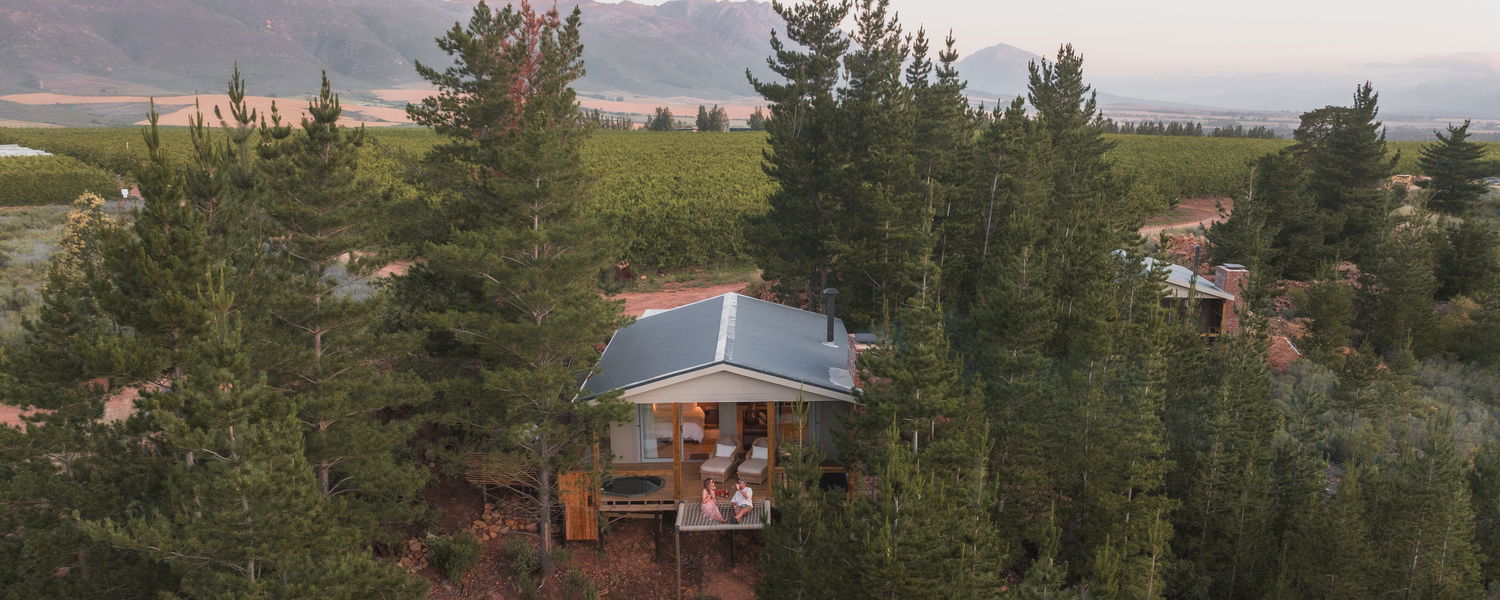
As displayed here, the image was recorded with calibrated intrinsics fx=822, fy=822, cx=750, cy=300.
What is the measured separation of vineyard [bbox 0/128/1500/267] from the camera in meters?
39.4

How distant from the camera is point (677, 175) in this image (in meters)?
56.6

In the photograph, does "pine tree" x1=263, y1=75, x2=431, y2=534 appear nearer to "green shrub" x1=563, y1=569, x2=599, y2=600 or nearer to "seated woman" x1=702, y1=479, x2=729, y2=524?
"green shrub" x1=563, y1=569, x2=599, y2=600

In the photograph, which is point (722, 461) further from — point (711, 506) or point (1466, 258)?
point (1466, 258)

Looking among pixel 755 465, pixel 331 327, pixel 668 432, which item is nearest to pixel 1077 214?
pixel 755 465

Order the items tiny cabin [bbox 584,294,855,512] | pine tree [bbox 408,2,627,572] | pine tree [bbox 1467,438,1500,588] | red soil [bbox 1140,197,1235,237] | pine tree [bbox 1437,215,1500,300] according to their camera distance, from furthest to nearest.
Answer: red soil [bbox 1140,197,1235,237] < pine tree [bbox 1437,215,1500,300] < tiny cabin [bbox 584,294,855,512] < pine tree [bbox 1467,438,1500,588] < pine tree [bbox 408,2,627,572]

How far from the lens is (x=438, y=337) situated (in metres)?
17.1

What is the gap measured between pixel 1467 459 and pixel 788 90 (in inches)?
721

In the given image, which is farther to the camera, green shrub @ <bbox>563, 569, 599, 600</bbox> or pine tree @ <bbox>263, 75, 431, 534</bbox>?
green shrub @ <bbox>563, 569, 599, 600</bbox>

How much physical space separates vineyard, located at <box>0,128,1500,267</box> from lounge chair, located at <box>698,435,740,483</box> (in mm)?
4666

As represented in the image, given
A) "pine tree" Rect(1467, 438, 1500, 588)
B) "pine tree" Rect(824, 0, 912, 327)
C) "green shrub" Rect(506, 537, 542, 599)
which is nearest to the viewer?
"pine tree" Rect(1467, 438, 1500, 588)

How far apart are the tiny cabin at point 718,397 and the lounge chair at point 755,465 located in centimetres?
2

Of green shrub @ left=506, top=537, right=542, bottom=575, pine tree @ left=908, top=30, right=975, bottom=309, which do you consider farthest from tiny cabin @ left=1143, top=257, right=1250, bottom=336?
green shrub @ left=506, top=537, right=542, bottom=575

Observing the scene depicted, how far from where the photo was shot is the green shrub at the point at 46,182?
4528 cm

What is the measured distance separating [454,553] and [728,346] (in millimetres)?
6456
